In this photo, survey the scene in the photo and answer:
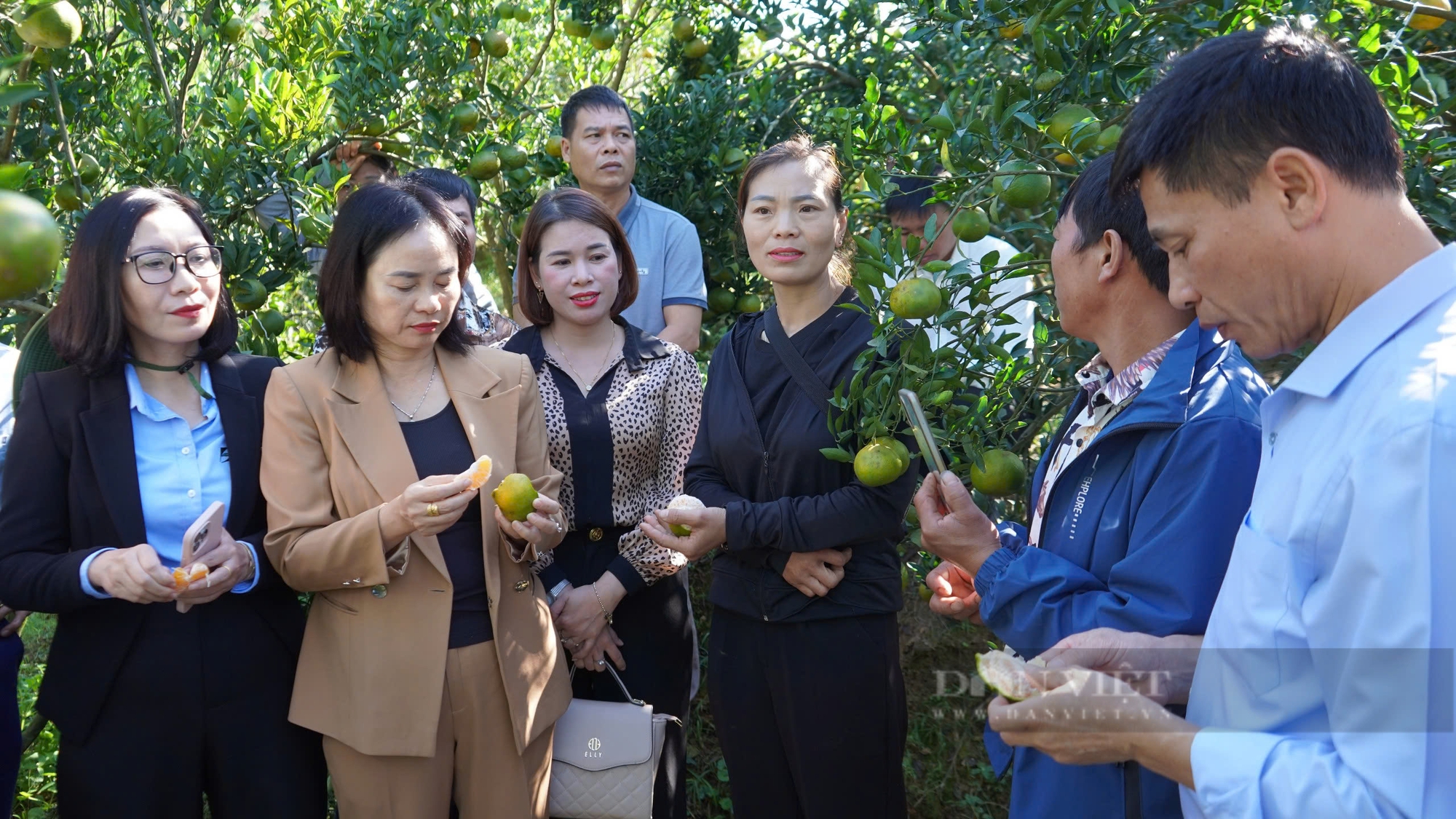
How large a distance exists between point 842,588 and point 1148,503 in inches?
46.0

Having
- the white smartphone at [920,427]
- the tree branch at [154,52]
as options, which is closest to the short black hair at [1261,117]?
the white smartphone at [920,427]

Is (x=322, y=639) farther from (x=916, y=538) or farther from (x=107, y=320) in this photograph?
(x=916, y=538)

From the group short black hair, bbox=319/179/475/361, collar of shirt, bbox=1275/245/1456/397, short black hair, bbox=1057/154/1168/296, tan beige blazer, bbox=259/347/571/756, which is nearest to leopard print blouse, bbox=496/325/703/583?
tan beige blazer, bbox=259/347/571/756

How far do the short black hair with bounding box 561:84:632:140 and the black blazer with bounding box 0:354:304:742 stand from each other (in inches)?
79.9

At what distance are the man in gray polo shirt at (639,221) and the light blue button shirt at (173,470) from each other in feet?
4.17

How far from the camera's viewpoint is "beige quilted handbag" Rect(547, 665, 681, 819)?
106 inches

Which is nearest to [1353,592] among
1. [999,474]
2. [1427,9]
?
[999,474]

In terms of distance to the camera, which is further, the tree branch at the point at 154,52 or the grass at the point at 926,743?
the grass at the point at 926,743

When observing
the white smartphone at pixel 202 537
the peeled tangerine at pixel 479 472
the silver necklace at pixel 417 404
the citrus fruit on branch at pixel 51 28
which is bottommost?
the white smartphone at pixel 202 537

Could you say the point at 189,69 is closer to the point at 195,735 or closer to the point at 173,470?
the point at 173,470

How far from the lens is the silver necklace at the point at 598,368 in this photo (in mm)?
3174

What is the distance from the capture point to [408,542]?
2.50 metres

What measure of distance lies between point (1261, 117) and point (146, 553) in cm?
215

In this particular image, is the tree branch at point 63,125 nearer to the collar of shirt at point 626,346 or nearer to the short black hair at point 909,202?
the collar of shirt at point 626,346
